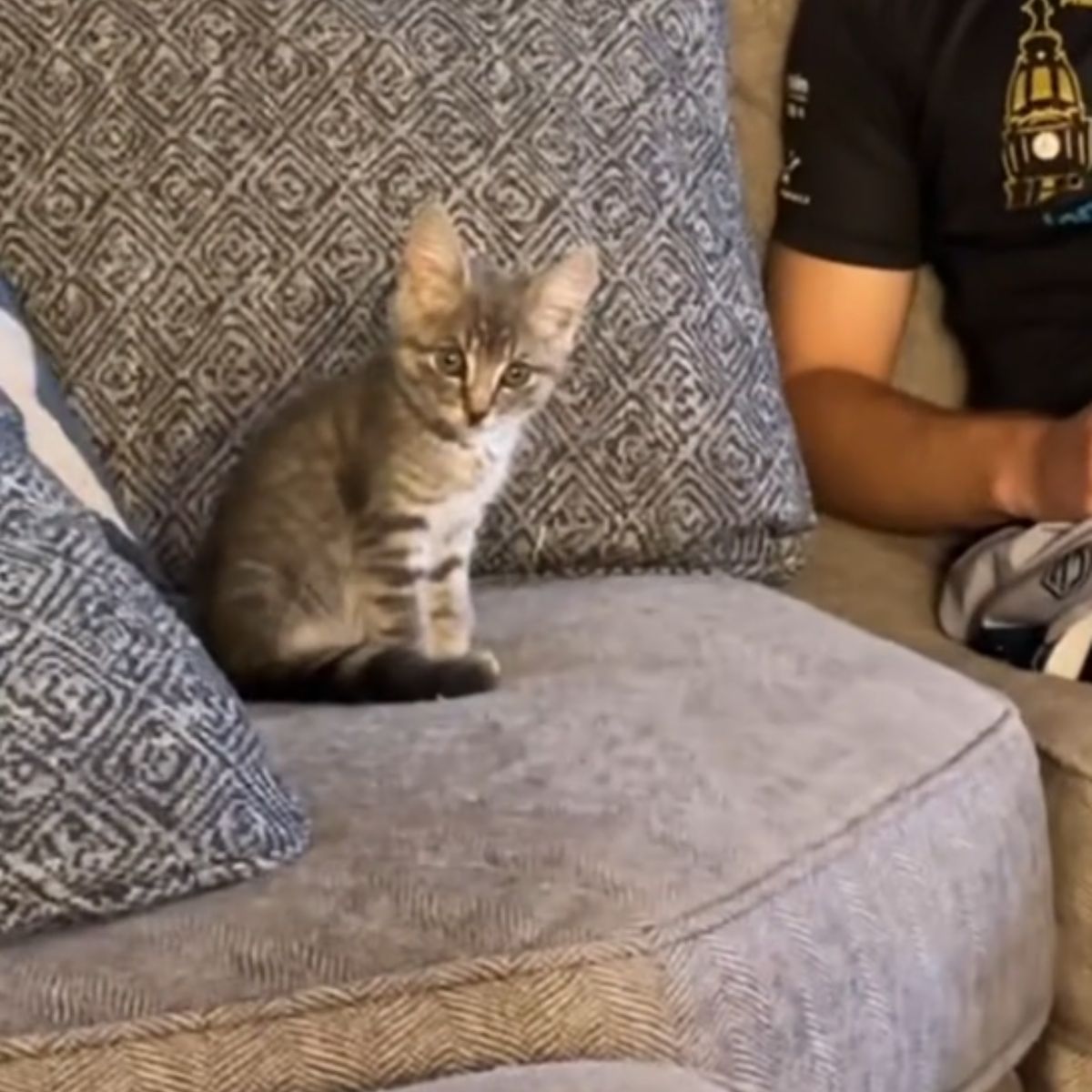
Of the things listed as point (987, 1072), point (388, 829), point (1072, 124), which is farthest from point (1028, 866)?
point (1072, 124)

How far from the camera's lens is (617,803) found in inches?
46.9

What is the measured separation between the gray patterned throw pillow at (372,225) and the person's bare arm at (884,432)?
5.0 inches

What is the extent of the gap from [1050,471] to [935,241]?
28cm

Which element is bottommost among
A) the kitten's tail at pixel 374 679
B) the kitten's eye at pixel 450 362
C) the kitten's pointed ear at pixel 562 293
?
the kitten's tail at pixel 374 679

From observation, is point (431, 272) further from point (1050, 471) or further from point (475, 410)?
point (1050, 471)

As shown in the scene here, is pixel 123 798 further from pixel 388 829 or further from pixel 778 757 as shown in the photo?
pixel 778 757

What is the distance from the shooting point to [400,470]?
1.57 metres

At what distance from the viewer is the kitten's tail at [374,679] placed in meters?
1.41

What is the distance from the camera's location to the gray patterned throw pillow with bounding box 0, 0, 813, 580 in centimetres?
155

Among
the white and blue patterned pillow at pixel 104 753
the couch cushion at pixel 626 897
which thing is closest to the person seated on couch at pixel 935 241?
the couch cushion at pixel 626 897

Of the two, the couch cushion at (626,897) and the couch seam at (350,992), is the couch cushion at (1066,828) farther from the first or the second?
the couch seam at (350,992)

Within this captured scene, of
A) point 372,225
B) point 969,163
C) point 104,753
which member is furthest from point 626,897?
point 969,163

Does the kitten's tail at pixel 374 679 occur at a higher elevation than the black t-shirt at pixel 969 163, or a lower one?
lower

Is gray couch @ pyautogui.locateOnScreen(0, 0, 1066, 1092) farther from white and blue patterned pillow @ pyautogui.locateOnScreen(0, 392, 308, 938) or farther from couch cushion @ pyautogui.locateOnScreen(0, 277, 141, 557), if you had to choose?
couch cushion @ pyautogui.locateOnScreen(0, 277, 141, 557)
